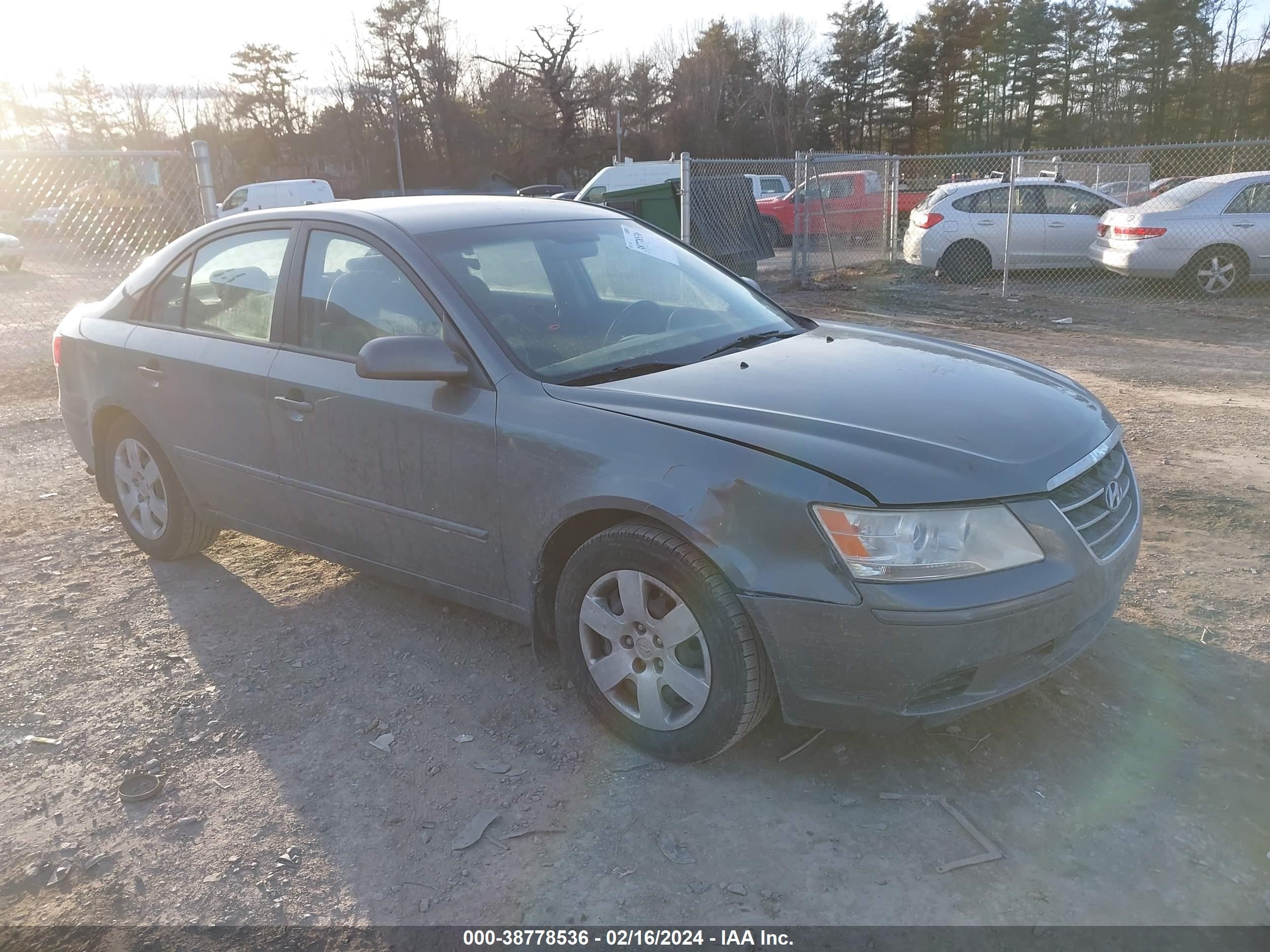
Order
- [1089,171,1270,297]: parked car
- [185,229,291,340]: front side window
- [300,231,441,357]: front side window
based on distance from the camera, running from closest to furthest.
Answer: [300,231,441,357]: front side window
[185,229,291,340]: front side window
[1089,171,1270,297]: parked car

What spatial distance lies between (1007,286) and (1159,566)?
10.6 metres

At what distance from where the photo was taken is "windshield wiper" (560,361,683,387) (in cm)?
313

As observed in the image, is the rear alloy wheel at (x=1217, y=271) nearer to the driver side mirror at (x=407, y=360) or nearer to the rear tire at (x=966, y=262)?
the rear tire at (x=966, y=262)

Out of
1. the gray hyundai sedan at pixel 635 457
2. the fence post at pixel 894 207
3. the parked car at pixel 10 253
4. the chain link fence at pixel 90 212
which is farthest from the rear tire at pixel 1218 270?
the parked car at pixel 10 253

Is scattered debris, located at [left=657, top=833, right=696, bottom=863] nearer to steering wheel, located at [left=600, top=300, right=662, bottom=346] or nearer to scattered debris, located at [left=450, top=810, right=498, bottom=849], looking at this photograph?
scattered debris, located at [left=450, top=810, right=498, bottom=849]

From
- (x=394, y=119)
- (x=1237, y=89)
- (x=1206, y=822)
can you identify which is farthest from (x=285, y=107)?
(x=1206, y=822)

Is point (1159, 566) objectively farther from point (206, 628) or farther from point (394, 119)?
point (394, 119)

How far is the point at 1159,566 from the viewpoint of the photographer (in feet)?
13.7

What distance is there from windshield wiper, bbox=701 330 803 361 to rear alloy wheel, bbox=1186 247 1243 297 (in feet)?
36.4

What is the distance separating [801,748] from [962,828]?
1.81 feet

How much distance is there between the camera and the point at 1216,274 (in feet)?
40.9

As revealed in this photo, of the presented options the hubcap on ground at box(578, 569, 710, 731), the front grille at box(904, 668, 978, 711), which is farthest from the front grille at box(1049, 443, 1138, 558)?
the hubcap on ground at box(578, 569, 710, 731)

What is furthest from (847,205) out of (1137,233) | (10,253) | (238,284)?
(10,253)

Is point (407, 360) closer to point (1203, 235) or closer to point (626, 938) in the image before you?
point (626, 938)
